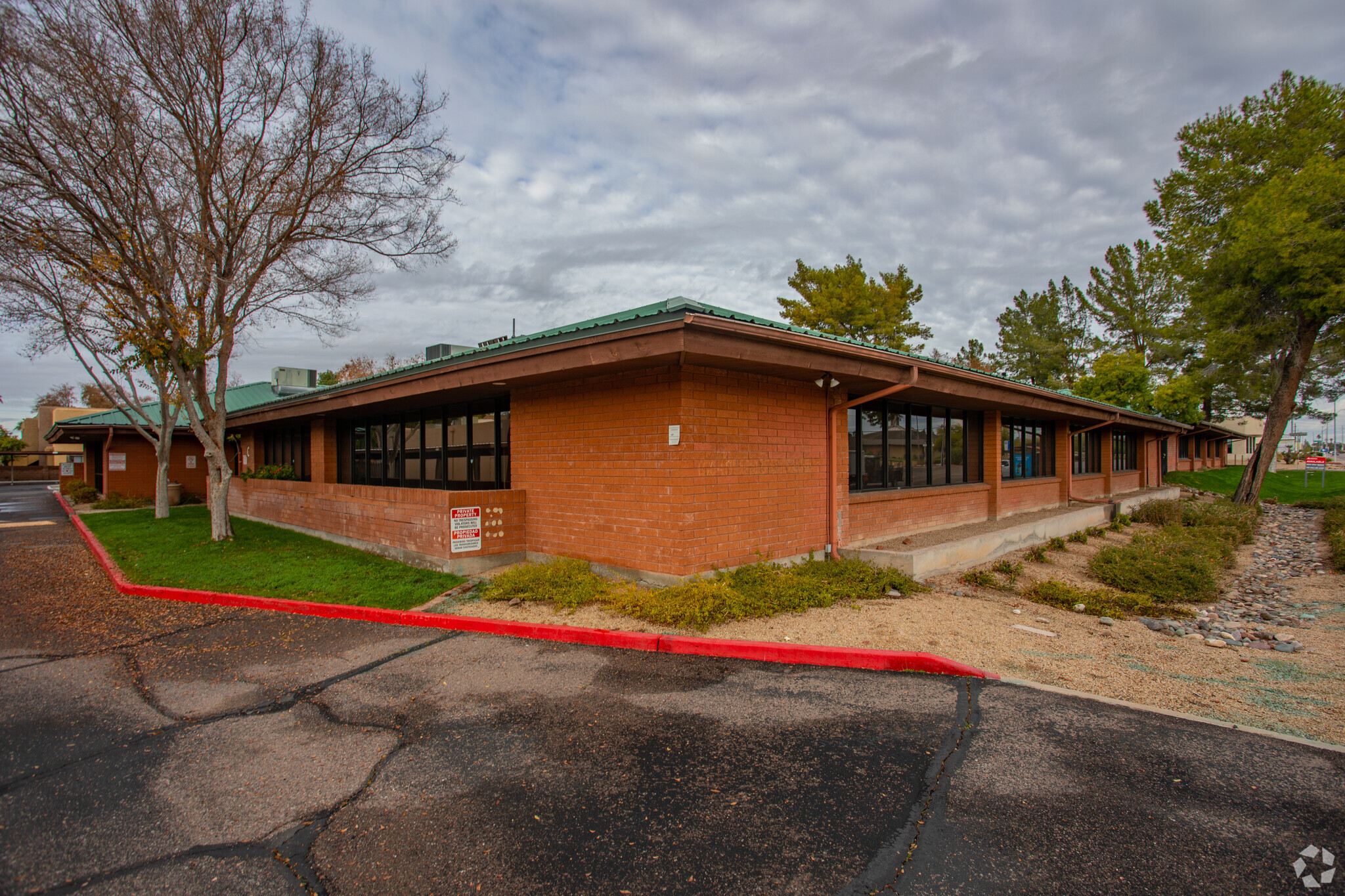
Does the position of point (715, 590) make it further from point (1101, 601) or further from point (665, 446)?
point (1101, 601)

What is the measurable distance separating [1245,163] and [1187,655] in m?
23.9

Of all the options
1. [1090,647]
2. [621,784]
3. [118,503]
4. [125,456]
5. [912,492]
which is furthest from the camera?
[125,456]

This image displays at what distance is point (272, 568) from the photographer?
9375 mm

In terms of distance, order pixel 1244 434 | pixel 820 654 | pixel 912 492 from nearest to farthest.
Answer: pixel 820 654 → pixel 912 492 → pixel 1244 434

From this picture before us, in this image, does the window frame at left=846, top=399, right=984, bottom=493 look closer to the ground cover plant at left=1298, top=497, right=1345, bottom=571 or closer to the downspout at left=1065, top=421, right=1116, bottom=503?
the downspout at left=1065, top=421, right=1116, bottom=503

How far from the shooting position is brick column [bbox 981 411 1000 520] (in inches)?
534

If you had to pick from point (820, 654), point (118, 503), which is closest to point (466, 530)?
point (820, 654)

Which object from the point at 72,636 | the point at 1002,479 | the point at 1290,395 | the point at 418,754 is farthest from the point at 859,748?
the point at 1290,395

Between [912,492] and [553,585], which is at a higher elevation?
Result: [912,492]

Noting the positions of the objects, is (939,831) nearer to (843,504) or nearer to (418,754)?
(418,754)

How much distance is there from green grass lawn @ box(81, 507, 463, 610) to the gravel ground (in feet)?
4.26

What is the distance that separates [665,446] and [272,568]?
678cm

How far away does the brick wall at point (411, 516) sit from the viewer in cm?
866

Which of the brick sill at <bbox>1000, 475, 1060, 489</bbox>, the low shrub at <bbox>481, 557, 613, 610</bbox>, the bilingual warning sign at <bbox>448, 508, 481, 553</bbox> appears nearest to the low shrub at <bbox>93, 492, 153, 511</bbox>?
the bilingual warning sign at <bbox>448, 508, 481, 553</bbox>
